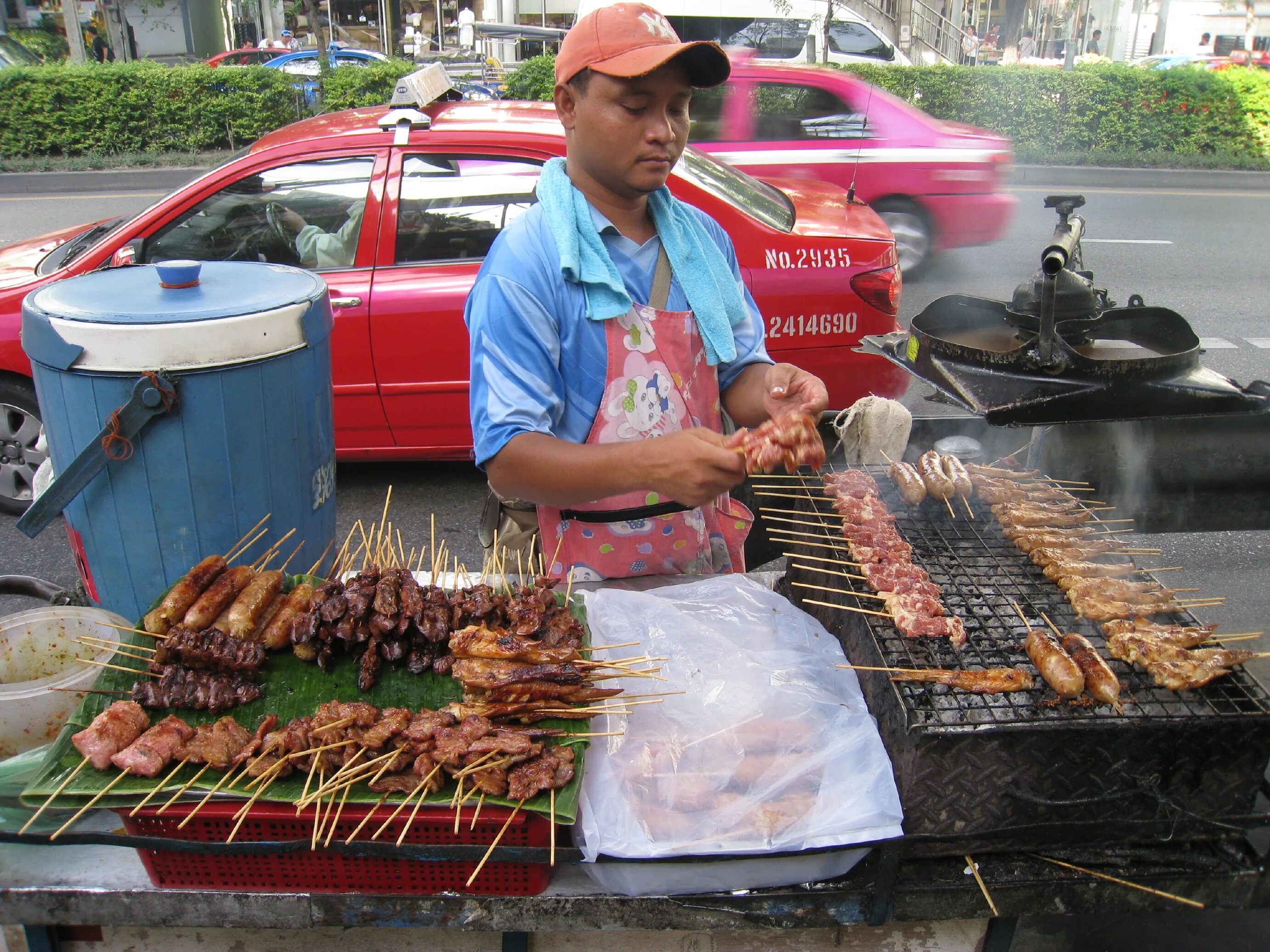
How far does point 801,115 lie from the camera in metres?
10.0

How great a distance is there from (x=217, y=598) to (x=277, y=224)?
366cm

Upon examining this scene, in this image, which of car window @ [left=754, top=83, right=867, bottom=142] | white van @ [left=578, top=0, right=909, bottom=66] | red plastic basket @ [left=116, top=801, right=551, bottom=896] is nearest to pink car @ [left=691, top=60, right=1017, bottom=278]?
car window @ [left=754, top=83, right=867, bottom=142]

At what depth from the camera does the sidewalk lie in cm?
1546

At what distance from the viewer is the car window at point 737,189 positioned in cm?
577

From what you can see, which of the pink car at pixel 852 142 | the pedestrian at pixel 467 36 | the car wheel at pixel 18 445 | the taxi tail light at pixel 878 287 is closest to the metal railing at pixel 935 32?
the pedestrian at pixel 467 36

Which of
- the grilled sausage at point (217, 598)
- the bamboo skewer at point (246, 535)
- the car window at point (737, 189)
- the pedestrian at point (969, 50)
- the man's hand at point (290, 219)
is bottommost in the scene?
the bamboo skewer at point (246, 535)

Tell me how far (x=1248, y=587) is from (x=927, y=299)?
5.14 m

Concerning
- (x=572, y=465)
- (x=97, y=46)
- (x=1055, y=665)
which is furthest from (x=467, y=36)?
(x=1055, y=665)

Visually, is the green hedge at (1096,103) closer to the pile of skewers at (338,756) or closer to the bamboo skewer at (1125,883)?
the pile of skewers at (338,756)

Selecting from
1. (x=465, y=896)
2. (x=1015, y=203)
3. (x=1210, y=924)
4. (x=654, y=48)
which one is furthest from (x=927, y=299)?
(x=465, y=896)

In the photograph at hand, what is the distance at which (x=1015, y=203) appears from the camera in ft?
35.9

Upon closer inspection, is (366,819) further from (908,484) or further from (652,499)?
(908,484)

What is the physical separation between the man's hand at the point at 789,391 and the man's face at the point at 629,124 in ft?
2.04

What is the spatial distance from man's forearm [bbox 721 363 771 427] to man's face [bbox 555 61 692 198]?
0.64 m
